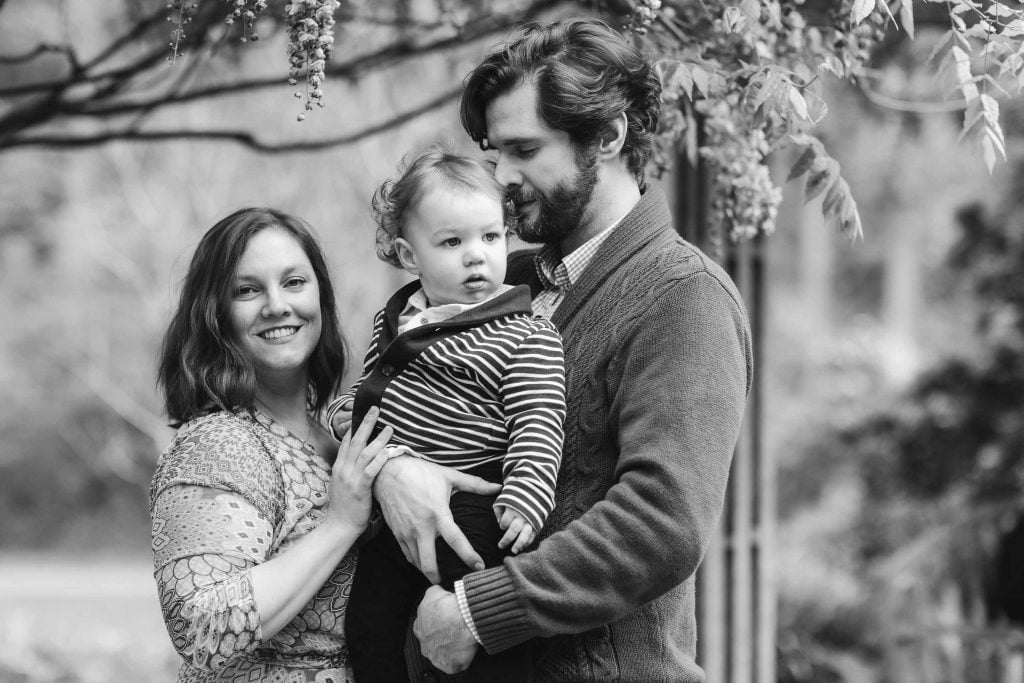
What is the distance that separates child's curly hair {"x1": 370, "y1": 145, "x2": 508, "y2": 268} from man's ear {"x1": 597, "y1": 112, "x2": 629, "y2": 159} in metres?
0.25

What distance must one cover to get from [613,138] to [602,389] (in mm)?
615

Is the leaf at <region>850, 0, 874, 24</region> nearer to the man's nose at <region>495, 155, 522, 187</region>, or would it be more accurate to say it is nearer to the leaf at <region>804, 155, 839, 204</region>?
the leaf at <region>804, 155, 839, 204</region>

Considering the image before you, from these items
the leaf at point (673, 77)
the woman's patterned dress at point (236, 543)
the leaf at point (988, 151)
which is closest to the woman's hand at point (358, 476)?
the woman's patterned dress at point (236, 543)

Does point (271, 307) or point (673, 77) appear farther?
point (673, 77)

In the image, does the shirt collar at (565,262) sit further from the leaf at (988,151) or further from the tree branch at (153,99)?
the tree branch at (153,99)

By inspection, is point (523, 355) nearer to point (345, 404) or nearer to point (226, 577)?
point (345, 404)

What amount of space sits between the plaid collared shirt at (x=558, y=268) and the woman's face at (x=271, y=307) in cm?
52

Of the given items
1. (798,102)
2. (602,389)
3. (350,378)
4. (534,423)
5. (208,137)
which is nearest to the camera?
(534,423)

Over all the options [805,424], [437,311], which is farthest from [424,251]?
[805,424]

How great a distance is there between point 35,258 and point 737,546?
1282 cm

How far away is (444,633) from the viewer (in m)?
2.11

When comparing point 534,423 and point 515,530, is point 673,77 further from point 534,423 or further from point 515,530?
point 515,530

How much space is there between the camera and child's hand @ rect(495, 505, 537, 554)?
211 cm

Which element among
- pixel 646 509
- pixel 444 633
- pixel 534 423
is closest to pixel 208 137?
pixel 534 423
